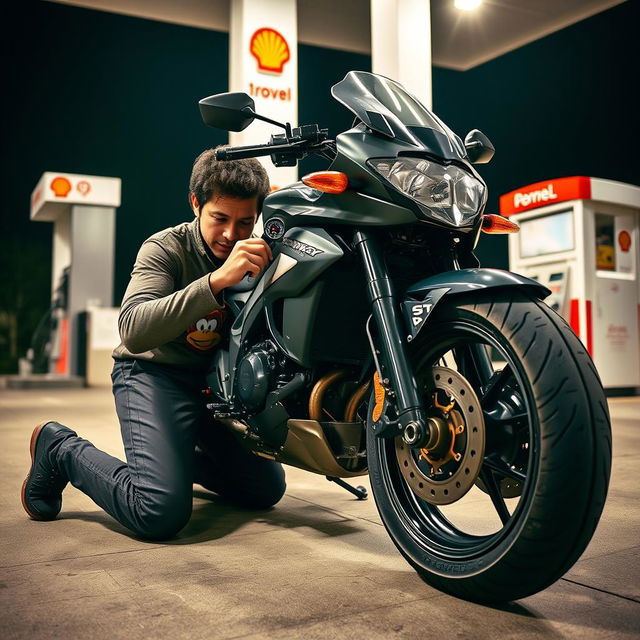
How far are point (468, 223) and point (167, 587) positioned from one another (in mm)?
1103

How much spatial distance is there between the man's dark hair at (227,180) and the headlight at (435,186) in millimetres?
677

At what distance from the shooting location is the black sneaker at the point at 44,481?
7.80ft

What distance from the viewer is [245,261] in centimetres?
194

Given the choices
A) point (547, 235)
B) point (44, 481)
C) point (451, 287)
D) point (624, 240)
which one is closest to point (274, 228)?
point (451, 287)

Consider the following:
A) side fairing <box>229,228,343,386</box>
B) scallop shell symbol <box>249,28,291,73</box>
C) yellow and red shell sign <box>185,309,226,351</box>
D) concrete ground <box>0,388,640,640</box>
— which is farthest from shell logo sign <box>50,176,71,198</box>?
side fairing <box>229,228,343,386</box>

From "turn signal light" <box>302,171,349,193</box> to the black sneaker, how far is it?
129cm

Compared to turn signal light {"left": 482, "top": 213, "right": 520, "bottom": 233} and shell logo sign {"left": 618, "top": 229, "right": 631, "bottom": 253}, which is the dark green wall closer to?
shell logo sign {"left": 618, "top": 229, "right": 631, "bottom": 253}

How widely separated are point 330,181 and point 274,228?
0.31m

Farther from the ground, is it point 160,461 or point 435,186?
point 435,186

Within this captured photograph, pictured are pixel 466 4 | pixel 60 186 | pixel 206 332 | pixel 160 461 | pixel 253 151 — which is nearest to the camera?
pixel 253 151

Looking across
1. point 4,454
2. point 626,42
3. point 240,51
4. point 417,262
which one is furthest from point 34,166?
point 417,262

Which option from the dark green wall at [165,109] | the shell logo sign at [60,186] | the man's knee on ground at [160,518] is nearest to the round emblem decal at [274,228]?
the man's knee on ground at [160,518]

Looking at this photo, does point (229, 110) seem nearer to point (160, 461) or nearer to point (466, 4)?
point (160, 461)

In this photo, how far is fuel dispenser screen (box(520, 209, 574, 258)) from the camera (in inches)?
338
